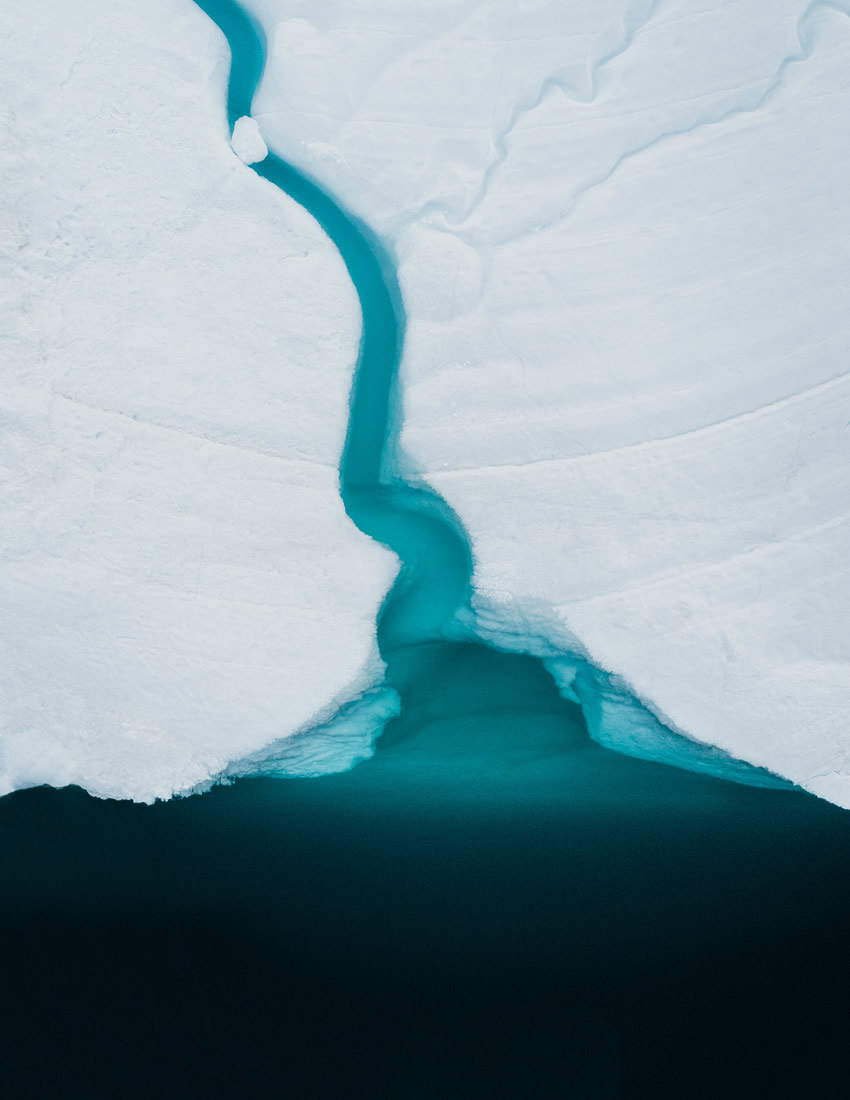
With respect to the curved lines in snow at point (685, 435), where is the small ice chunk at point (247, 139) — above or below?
above

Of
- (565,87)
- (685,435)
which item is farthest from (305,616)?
(565,87)

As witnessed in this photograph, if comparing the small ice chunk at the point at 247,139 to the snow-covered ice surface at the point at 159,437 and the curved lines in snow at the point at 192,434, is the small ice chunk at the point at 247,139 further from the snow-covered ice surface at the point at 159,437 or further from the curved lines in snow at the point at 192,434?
the curved lines in snow at the point at 192,434

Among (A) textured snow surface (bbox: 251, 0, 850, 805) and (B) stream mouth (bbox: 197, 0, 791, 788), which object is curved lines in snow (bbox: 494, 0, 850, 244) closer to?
(A) textured snow surface (bbox: 251, 0, 850, 805)

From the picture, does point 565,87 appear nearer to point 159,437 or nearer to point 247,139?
point 247,139

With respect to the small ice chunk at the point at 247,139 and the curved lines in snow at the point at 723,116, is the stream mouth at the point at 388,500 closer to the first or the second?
the small ice chunk at the point at 247,139

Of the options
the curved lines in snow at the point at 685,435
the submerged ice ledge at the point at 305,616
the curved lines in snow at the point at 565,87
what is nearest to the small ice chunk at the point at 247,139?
the submerged ice ledge at the point at 305,616

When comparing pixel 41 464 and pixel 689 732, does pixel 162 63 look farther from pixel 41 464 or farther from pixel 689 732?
pixel 689 732
